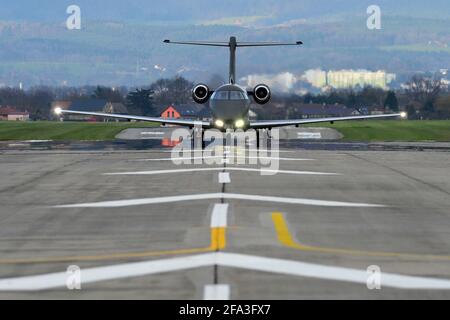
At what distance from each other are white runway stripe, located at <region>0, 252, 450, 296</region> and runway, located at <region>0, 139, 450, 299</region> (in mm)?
17

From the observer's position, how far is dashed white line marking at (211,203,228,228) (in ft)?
56.2

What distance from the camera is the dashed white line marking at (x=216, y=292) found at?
10875 mm

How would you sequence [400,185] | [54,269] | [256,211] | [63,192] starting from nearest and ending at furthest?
[54,269], [256,211], [63,192], [400,185]

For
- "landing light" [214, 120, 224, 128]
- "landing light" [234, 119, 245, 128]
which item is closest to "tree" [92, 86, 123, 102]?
"landing light" [214, 120, 224, 128]

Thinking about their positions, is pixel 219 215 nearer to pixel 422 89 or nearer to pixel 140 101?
pixel 140 101

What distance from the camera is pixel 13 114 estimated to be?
638ft

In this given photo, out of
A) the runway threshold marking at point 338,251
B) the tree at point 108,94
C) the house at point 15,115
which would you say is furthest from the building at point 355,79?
the runway threshold marking at point 338,251

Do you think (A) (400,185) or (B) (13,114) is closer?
(A) (400,185)

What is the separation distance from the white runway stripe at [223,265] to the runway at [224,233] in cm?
2

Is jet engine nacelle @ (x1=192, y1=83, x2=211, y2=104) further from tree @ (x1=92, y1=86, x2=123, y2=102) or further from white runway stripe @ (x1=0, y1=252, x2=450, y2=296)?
tree @ (x1=92, y1=86, x2=123, y2=102)
